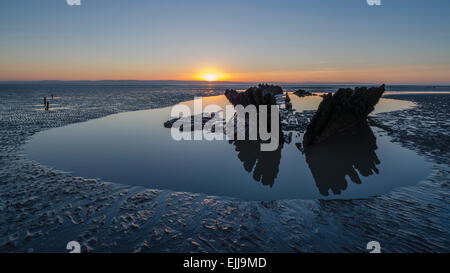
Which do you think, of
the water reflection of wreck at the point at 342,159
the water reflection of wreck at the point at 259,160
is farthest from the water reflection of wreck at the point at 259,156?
the water reflection of wreck at the point at 342,159

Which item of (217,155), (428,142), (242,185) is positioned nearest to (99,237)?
(242,185)

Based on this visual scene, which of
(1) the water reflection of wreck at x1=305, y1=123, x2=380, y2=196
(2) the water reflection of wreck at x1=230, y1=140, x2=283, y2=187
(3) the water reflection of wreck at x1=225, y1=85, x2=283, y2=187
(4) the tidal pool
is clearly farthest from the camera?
(3) the water reflection of wreck at x1=225, y1=85, x2=283, y2=187

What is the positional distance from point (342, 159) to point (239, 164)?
17.3ft

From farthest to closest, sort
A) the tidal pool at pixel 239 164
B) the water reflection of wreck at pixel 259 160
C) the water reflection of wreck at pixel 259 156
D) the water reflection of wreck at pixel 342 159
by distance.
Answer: the water reflection of wreck at pixel 259 156 < the water reflection of wreck at pixel 259 160 < the water reflection of wreck at pixel 342 159 < the tidal pool at pixel 239 164

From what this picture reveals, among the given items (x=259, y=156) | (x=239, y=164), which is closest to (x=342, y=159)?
(x=259, y=156)

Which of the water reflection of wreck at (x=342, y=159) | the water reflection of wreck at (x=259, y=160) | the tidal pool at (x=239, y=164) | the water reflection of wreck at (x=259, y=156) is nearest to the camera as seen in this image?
the tidal pool at (x=239, y=164)

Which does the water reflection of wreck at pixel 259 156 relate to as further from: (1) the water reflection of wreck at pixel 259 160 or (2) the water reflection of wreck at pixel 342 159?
(2) the water reflection of wreck at pixel 342 159

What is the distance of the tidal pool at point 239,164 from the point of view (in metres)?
8.59

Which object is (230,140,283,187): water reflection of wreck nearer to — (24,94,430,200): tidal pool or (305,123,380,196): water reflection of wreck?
(24,94,430,200): tidal pool

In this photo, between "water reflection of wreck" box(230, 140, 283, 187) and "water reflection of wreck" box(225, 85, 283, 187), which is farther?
"water reflection of wreck" box(225, 85, 283, 187)

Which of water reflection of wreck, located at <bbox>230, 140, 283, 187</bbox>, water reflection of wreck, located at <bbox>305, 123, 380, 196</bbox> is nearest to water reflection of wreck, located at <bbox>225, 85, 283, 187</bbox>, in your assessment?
water reflection of wreck, located at <bbox>230, 140, 283, 187</bbox>

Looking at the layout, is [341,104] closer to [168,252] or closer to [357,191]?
[357,191]

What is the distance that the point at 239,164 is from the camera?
36.9 feet

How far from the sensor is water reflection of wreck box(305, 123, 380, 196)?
30.1ft
